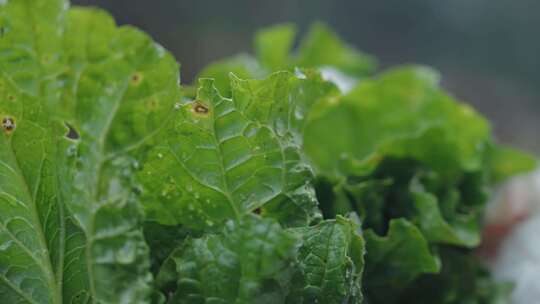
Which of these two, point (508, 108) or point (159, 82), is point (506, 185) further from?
point (508, 108)

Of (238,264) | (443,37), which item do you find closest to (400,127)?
(238,264)

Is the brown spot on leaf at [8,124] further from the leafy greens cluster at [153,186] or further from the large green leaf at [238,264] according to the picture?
the large green leaf at [238,264]

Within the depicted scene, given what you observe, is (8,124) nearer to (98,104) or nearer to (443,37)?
(98,104)

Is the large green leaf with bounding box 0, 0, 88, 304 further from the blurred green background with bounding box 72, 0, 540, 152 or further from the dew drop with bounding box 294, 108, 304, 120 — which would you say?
the blurred green background with bounding box 72, 0, 540, 152

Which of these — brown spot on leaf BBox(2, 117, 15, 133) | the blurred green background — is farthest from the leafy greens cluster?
the blurred green background

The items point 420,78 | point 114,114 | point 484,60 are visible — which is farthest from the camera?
point 484,60

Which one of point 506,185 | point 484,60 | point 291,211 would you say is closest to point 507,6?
point 484,60

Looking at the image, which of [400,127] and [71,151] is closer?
[71,151]
